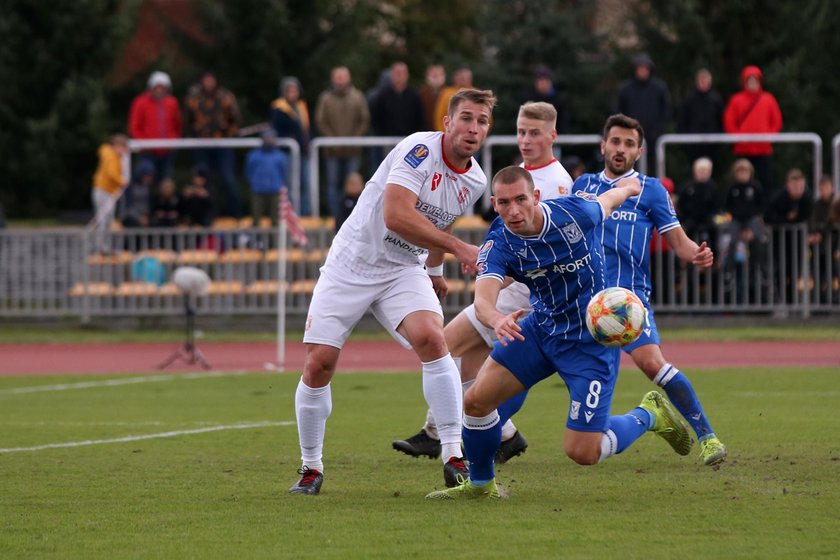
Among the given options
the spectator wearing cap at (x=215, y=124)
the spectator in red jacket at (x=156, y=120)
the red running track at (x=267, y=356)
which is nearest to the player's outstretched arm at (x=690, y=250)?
the red running track at (x=267, y=356)

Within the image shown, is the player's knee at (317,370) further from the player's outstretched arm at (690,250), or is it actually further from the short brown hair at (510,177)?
the player's outstretched arm at (690,250)

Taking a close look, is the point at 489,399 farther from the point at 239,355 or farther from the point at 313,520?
the point at 239,355

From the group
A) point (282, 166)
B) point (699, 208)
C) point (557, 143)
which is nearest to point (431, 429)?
point (699, 208)

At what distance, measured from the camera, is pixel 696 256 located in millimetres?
9297

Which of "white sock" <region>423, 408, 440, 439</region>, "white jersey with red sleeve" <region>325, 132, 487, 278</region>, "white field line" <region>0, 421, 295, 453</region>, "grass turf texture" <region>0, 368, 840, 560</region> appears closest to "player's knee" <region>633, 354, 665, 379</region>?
"grass turf texture" <region>0, 368, 840, 560</region>

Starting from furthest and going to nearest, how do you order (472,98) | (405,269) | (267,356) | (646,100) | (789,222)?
(646,100), (789,222), (267,356), (405,269), (472,98)

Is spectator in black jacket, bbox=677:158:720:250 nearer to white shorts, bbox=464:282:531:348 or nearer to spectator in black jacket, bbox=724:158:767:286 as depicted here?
spectator in black jacket, bbox=724:158:767:286

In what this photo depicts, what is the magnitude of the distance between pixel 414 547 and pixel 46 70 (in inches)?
968

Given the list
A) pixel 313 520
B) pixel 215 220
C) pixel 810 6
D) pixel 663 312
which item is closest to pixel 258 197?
pixel 215 220

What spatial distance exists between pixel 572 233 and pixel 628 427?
128 centimetres

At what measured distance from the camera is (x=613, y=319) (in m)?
7.68

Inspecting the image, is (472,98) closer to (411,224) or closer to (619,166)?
(411,224)

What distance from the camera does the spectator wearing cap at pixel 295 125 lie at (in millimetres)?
21969

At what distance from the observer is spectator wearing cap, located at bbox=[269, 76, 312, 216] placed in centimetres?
2197
